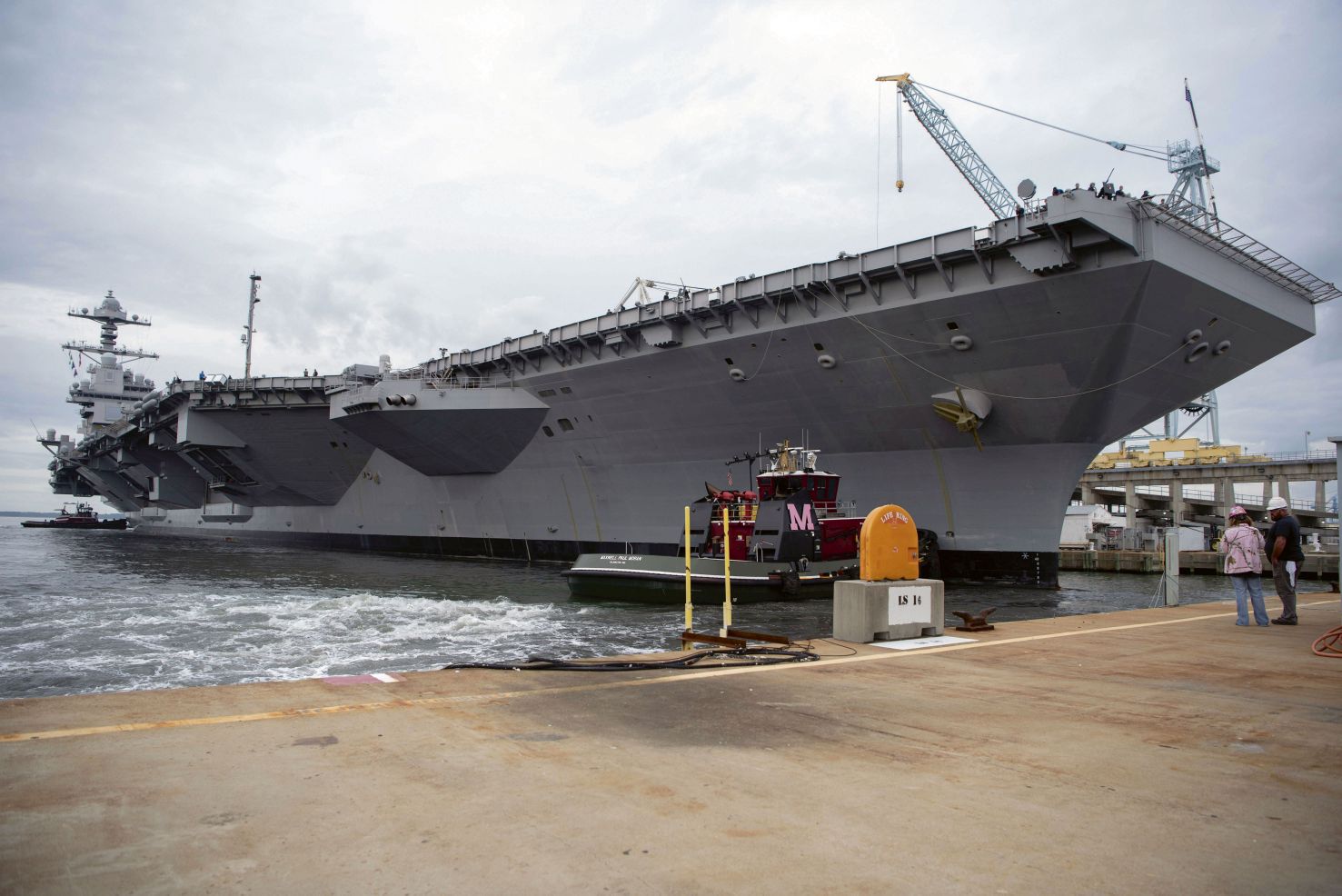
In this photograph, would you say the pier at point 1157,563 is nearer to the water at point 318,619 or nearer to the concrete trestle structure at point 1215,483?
the water at point 318,619

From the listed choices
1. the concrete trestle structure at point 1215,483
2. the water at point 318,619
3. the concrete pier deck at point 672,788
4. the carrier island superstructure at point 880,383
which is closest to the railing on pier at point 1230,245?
the carrier island superstructure at point 880,383

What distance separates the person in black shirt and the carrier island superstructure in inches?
313

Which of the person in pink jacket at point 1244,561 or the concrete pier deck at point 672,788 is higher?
the person in pink jacket at point 1244,561

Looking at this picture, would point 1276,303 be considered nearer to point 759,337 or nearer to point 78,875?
point 759,337

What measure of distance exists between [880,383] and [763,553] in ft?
18.0

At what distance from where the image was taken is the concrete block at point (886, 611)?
7816 millimetres

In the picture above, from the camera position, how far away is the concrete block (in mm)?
7816

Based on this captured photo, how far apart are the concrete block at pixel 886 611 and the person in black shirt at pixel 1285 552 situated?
4154 mm

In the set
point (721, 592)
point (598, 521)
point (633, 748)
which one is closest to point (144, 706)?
point (633, 748)

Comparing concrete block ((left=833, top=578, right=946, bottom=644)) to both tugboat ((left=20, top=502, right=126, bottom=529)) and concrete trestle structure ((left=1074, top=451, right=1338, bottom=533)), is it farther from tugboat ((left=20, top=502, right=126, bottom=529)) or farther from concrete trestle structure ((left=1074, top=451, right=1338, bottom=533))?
tugboat ((left=20, top=502, right=126, bottom=529))

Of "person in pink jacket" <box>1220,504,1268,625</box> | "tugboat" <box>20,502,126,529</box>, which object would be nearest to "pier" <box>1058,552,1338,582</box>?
"person in pink jacket" <box>1220,504,1268,625</box>

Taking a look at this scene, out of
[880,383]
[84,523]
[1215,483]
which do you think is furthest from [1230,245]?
[84,523]

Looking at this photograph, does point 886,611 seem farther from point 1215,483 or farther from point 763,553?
point 1215,483

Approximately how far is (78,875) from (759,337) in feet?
64.6
